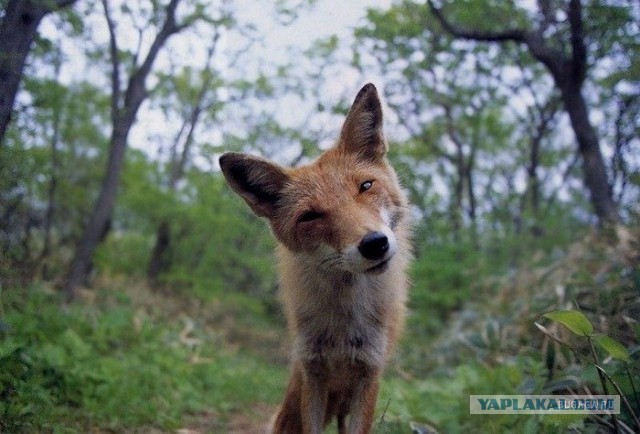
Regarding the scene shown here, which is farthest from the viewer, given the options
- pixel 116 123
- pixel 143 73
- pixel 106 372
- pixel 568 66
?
pixel 116 123

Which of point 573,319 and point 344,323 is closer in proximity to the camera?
point 573,319

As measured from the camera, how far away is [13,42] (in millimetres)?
3352

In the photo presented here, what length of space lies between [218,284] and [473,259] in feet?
18.5

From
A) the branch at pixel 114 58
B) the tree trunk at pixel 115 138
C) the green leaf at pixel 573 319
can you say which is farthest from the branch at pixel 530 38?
the green leaf at pixel 573 319

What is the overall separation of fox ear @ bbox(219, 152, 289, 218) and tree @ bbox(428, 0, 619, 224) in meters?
4.75

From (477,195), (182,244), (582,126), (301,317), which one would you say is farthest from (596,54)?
(477,195)

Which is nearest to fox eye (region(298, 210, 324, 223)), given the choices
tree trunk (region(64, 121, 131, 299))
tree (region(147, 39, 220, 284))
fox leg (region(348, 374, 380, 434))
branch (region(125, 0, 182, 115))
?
fox leg (region(348, 374, 380, 434))

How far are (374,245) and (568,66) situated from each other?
6.13 metres

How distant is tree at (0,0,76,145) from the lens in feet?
10.7

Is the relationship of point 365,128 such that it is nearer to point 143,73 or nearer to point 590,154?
point 590,154

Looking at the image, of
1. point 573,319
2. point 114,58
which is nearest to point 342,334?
point 573,319

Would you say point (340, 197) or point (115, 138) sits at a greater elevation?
point (115, 138)

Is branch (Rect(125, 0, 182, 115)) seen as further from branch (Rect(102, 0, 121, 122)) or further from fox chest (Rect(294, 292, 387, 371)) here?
fox chest (Rect(294, 292, 387, 371))

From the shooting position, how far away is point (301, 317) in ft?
10.4
